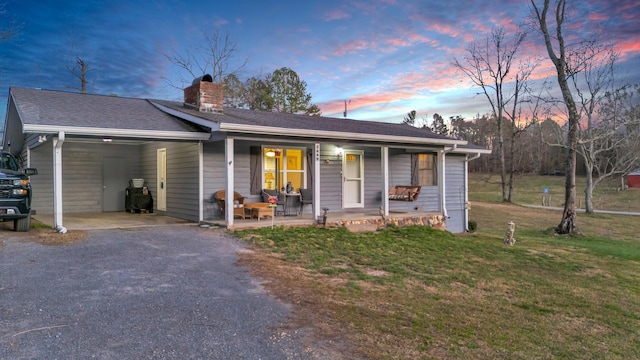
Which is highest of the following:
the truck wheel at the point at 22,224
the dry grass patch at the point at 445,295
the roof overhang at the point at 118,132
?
the roof overhang at the point at 118,132

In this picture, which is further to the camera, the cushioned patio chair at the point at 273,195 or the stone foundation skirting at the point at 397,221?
the cushioned patio chair at the point at 273,195

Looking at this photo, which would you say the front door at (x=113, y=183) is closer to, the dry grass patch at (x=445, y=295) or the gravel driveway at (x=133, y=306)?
the gravel driveway at (x=133, y=306)

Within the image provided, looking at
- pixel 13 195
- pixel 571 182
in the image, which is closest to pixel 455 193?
pixel 571 182

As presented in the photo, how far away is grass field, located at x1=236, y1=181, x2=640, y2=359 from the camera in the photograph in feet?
13.0

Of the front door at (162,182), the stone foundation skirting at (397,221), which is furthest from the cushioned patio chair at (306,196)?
the front door at (162,182)

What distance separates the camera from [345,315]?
14.4ft

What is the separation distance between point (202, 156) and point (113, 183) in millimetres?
4966

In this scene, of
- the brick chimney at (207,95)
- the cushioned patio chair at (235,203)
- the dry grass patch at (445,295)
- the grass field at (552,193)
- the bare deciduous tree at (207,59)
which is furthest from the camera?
the grass field at (552,193)

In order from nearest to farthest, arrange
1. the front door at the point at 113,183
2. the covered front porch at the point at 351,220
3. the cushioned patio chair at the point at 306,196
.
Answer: the covered front porch at the point at 351,220 → the cushioned patio chair at the point at 306,196 → the front door at the point at 113,183

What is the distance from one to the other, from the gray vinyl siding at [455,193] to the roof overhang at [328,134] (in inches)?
96.7

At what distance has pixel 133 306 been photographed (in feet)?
13.9

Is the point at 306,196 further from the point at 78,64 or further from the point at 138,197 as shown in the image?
the point at 78,64

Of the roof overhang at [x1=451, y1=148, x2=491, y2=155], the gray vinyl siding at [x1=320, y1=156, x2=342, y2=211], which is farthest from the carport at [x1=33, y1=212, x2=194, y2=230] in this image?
the roof overhang at [x1=451, y1=148, x2=491, y2=155]

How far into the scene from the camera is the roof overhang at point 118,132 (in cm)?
770
